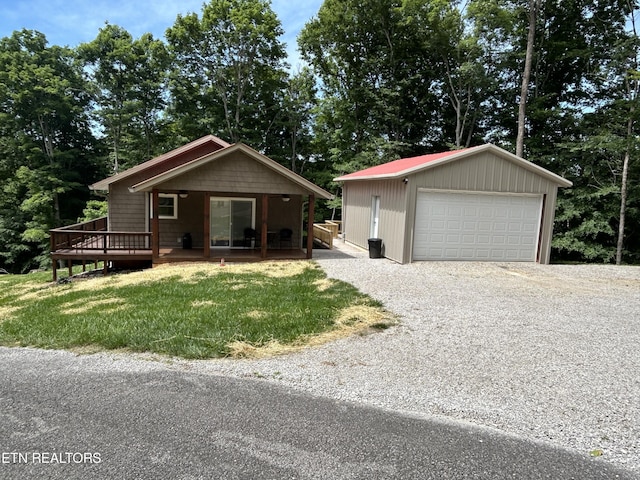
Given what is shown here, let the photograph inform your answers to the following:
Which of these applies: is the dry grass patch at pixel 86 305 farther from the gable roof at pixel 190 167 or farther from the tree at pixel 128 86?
the tree at pixel 128 86

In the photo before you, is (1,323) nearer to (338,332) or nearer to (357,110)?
(338,332)

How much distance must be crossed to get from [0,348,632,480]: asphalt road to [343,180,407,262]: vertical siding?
31.6 feet

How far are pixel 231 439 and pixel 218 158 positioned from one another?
10.3 metres

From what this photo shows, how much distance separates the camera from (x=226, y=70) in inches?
1067

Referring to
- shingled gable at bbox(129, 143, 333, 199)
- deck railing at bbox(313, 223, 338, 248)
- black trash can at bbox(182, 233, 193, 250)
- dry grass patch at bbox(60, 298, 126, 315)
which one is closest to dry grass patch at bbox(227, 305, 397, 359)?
dry grass patch at bbox(60, 298, 126, 315)

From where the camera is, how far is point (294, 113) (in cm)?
2719

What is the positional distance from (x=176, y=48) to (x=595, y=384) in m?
29.5

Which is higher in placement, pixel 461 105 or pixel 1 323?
pixel 461 105

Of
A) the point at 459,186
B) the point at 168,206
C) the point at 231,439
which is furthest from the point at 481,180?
the point at 231,439

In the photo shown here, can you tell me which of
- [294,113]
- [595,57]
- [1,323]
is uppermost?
[595,57]

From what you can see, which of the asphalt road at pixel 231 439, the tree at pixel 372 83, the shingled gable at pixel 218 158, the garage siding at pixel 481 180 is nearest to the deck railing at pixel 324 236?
the shingled gable at pixel 218 158

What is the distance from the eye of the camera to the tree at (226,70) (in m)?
26.4

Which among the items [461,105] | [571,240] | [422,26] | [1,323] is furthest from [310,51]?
[1,323]

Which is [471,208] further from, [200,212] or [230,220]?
[200,212]
